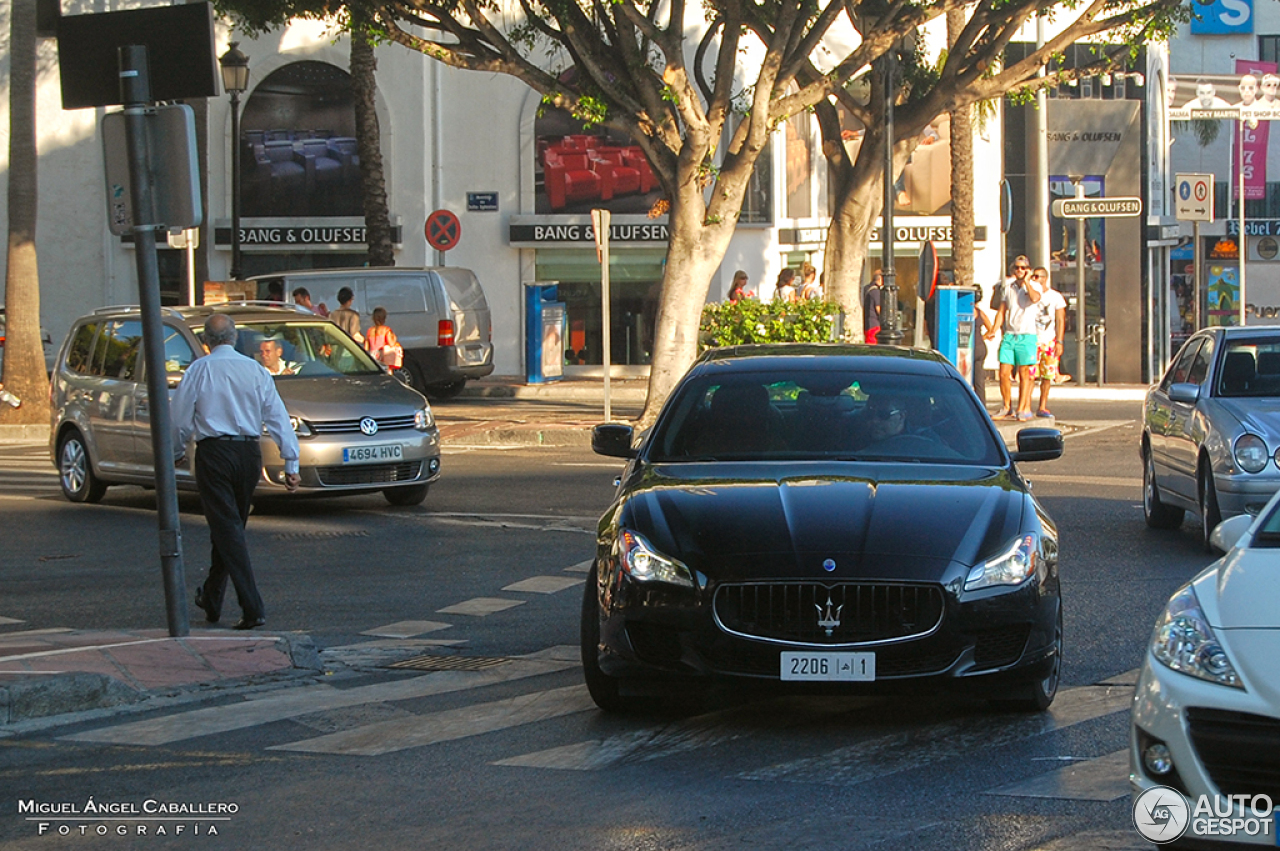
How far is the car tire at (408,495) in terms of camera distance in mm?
15430

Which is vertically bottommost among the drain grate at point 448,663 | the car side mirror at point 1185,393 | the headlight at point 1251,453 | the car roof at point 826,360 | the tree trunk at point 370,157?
the drain grate at point 448,663

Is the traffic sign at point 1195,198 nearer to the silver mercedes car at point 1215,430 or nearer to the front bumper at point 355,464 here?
the silver mercedes car at point 1215,430

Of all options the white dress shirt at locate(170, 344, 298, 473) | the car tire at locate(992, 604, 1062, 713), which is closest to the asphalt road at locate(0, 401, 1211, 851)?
the car tire at locate(992, 604, 1062, 713)

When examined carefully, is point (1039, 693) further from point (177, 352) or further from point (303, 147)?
point (303, 147)

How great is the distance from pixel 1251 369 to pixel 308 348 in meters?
8.19

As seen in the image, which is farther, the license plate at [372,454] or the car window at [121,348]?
the car window at [121,348]

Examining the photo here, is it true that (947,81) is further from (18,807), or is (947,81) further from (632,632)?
(18,807)

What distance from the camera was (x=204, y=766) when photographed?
6363 millimetres

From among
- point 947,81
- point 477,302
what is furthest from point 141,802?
point 477,302

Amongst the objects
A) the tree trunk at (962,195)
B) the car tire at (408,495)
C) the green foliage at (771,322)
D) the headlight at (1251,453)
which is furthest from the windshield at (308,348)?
the tree trunk at (962,195)

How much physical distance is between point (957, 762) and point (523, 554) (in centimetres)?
658

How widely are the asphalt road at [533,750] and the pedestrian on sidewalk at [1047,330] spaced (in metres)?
11.5

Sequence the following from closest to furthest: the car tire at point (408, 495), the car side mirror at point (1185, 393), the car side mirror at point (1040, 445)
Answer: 1. the car side mirror at point (1040, 445)
2. the car side mirror at point (1185, 393)
3. the car tire at point (408, 495)

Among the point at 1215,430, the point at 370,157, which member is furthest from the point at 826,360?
the point at 370,157
